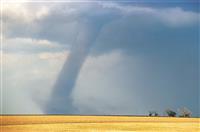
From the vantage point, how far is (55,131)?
54.0 meters

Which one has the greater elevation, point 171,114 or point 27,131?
point 27,131

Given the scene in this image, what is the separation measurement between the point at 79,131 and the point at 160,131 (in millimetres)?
11319

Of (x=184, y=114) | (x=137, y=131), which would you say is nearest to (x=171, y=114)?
(x=184, y=114)

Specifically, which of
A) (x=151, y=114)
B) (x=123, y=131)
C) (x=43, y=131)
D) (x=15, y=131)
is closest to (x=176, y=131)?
(x=123, y=131)

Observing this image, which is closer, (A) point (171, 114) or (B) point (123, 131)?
(B) point (123, 131)

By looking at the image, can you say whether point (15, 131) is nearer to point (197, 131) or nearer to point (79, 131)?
point (79, 131)

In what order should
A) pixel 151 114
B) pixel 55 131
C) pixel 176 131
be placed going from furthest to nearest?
pixel 151 114, pixel 176 131, pixel 55 131

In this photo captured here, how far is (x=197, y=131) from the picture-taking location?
190ft

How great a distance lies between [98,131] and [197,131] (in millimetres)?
13709

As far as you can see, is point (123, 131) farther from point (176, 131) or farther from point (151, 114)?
point (151, 114)

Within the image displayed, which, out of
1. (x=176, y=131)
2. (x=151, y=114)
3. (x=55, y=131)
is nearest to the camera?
(x=55, y=131)

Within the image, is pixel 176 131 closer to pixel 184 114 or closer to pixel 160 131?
pixel 160 131

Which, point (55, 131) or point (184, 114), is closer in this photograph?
point (55, 131)

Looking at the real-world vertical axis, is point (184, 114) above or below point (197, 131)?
below
